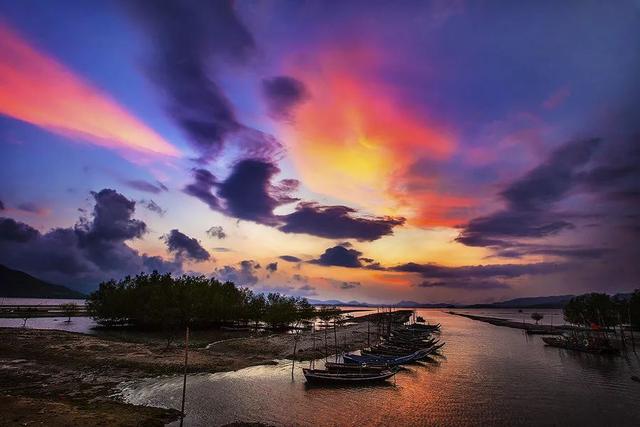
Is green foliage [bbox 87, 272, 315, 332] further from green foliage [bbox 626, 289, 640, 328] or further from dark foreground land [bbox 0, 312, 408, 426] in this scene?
green foliage [bbox 626, 289, 640, 328]

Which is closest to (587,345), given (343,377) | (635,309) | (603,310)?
(635,309)

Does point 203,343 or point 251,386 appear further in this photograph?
point 203,343

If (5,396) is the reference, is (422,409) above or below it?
below

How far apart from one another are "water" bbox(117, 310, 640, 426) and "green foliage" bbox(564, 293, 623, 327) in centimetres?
6054

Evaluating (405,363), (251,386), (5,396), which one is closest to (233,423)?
(251,386)

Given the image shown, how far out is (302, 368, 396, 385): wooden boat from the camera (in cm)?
4338

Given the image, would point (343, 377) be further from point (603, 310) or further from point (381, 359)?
point (603, 310)

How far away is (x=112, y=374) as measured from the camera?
43.2 meters

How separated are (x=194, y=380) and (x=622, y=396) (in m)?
48.2

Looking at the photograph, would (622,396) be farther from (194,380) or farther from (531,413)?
(194,380)

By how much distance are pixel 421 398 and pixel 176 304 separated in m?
71.8

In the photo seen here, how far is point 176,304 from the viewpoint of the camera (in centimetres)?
9425

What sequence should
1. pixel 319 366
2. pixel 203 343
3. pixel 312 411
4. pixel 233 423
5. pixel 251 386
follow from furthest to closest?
pixel 203 343, pixel 319 366, pixel 251 386, pixel 312 411, pixel 233 423

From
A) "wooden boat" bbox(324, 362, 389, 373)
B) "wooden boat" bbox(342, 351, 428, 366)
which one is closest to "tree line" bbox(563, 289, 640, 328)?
"wooden boat" bbox(342, 351, 428, 366)
